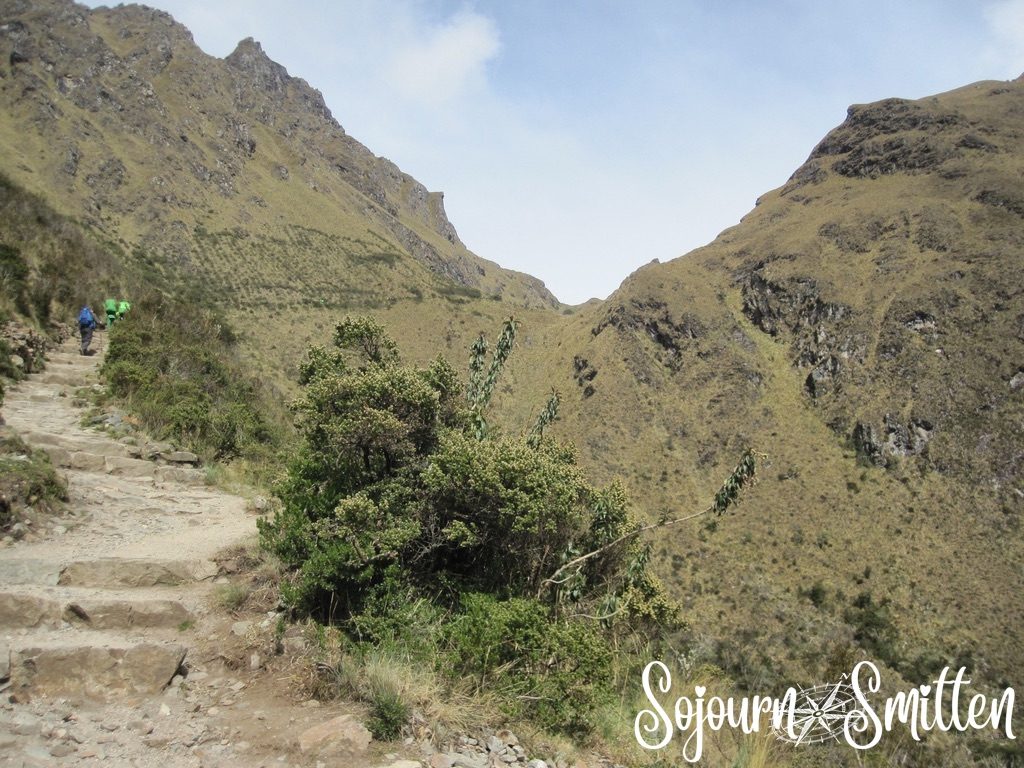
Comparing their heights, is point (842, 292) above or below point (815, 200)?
below

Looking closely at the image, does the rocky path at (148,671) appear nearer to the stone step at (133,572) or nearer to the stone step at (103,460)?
the stone step at (133,572)

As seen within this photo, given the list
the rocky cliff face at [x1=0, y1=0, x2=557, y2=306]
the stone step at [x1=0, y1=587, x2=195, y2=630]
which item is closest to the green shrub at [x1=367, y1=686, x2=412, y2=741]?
the stone step at [x1=0, y1=587, x2=195, y2=630]

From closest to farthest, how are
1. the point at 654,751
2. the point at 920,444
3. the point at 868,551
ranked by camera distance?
the point at 654,751, the point at 868,551, the point at 920,444

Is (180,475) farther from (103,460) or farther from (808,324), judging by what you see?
(808,324)

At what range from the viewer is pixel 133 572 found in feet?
20.1

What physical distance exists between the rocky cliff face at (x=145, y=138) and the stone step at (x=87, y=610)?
280 ft

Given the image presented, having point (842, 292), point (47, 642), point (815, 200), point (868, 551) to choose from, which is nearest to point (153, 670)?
point (47, 642)

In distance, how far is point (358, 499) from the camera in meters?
6.12

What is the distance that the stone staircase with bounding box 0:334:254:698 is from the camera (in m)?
4.51

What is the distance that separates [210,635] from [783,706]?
17.7 ft

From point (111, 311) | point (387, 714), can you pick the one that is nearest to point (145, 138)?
point (111, 311)

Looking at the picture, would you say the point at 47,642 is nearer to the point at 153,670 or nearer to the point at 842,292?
the point at 153,670

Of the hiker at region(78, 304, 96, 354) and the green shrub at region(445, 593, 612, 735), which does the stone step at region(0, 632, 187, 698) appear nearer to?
the green shrub at region(445, 593, 612, 735)

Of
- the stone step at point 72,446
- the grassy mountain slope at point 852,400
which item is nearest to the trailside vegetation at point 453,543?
the stone step at point 72,446
